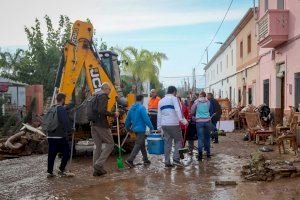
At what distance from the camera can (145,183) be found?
27.4ft

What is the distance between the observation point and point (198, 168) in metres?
9.98

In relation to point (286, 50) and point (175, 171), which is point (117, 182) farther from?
point (286, 50)

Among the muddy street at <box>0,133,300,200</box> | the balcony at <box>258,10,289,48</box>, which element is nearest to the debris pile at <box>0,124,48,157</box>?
the muddy street at <box>0,133,300,200</box>

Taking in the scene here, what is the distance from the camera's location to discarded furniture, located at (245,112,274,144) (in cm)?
1506

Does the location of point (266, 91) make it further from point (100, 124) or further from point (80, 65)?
point (100, 124)

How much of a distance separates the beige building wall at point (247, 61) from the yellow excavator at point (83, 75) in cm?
1237

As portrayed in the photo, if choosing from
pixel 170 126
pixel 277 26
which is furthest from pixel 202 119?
pixel 277 26

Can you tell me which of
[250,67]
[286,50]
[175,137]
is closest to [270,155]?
[175,137]

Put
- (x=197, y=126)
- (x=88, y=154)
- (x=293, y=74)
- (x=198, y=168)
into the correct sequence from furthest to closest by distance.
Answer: (x=293, y=74), (x=88, y=154), (x=197, y=126), (x=198, y=168)

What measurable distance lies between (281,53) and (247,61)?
8.67 m

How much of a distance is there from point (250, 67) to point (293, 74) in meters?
9.18

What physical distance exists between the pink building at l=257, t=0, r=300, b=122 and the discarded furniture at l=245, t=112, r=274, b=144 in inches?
43.3

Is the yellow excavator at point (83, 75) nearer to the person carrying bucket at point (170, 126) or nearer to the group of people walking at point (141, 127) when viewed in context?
the group of people walking at point (141, 127)

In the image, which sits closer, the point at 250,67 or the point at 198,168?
the point at 198,168
